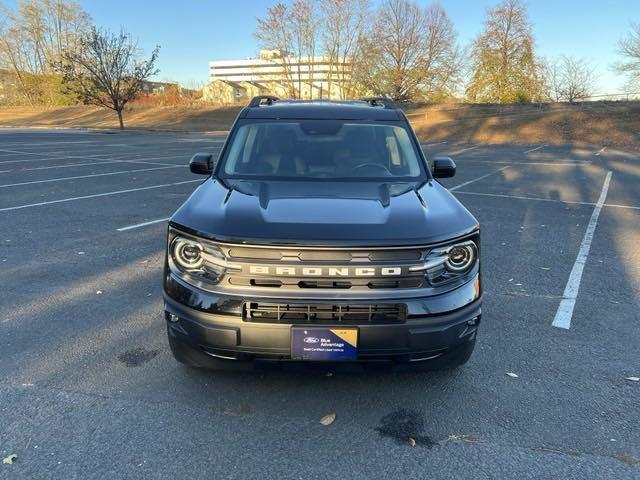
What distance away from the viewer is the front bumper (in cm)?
253

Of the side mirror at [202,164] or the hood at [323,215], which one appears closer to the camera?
the hood at [323,215]

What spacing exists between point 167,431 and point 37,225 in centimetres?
572

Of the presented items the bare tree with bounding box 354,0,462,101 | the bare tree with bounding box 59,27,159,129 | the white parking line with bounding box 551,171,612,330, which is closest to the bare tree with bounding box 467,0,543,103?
the bare tree with bounding box 354,0,462,101

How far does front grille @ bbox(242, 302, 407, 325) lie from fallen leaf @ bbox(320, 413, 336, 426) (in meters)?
0.63

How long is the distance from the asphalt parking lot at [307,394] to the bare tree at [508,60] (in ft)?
150

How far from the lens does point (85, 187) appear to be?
10.6 metres

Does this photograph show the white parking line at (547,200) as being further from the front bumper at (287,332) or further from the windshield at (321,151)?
the front bumper at (287,332)

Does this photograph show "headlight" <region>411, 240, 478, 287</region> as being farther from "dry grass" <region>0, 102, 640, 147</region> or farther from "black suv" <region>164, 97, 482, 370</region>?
"dry grass" <region>0, 102, 640, 147</region>

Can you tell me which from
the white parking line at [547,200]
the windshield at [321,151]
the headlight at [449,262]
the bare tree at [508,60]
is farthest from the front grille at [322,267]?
the bare tree at [508,60]

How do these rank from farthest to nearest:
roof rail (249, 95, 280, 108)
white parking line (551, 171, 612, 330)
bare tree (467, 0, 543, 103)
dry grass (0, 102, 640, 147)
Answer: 1. bare tree (467, 0, 543, 103)
2. dry grass (0, 102, 640, 147)
3. roof rail (249, 95, 280, 108)
4. white parking line (551, 171, 612, 330)

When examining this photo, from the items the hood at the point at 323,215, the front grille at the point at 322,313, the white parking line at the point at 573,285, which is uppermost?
the hood at the point at 323,215

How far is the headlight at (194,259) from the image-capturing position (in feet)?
8.62

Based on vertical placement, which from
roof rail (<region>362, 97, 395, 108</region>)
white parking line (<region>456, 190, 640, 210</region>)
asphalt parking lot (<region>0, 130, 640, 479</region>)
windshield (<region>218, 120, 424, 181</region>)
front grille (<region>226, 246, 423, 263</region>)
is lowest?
white parking line (<region>456, 190, 640, 210</region>)

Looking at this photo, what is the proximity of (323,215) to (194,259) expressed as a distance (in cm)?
77
